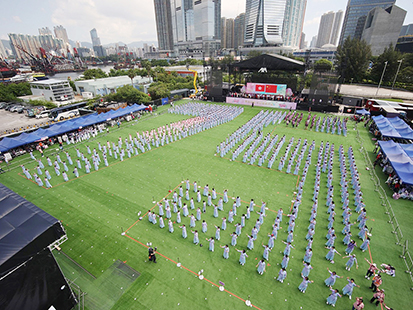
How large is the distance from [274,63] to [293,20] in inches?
4860

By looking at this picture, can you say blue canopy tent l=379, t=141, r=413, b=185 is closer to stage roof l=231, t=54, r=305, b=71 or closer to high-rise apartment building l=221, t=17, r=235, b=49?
stage roof l=231, t=54, r=305, b=71

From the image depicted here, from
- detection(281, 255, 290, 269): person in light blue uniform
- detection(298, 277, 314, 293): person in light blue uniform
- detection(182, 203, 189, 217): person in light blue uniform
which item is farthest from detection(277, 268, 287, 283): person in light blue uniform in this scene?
detection(182, 203, 189, 217): person in light blue uniform

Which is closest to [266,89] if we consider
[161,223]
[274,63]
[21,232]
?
[274,63]

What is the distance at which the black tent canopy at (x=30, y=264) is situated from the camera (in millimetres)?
5234

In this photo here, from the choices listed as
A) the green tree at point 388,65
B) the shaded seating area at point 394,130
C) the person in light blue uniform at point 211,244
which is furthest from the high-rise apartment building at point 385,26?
the person in light blue uniform at point 211,244

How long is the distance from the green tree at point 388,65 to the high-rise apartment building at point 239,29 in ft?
463

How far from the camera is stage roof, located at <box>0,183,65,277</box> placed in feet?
17.8

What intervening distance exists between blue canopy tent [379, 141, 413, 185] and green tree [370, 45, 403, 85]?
3429cm

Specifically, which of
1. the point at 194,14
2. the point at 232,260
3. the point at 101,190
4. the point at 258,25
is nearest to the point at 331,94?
the point at 232,260

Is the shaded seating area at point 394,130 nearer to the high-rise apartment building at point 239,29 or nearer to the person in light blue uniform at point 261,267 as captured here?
the person in light blue uniform at point 261,267

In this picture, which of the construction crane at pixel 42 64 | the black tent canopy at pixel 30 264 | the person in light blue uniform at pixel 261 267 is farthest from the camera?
the construction crane at pixel 42 64

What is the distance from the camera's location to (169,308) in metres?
6.78

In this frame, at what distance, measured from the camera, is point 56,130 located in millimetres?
21156

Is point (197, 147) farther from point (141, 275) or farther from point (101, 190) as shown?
point (141, 275)
